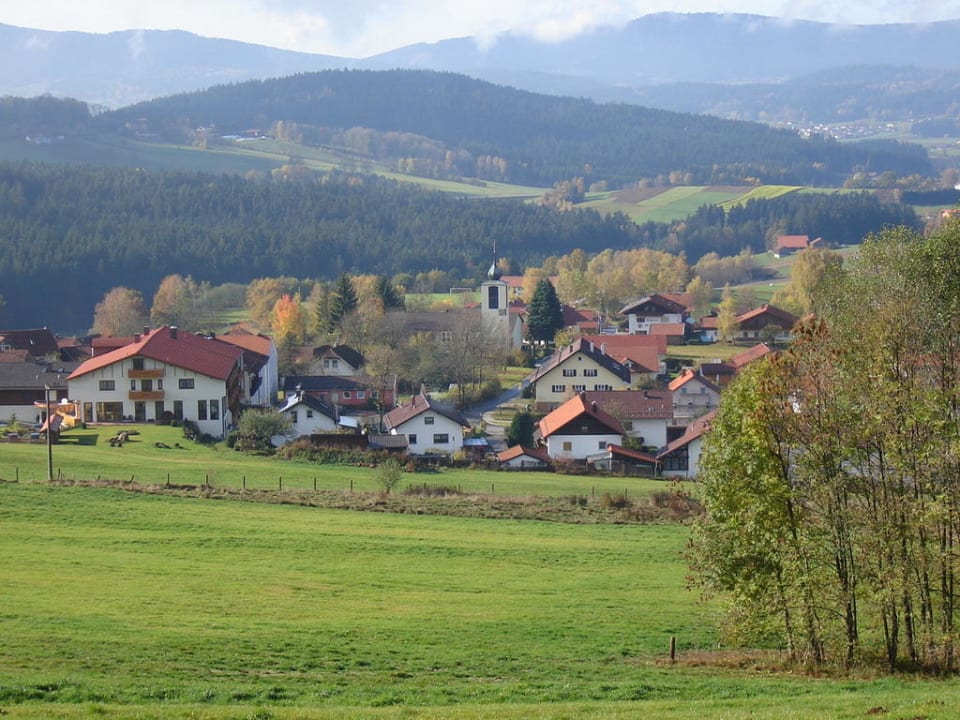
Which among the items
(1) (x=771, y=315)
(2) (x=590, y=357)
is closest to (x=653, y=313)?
(1) (x=771, y=315)

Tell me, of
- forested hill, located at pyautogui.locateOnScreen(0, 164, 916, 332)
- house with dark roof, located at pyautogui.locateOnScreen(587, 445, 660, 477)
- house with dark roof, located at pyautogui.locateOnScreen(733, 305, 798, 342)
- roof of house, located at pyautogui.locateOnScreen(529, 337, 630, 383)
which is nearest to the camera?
house with dark roof, located at pyautogui.locateOnScreen(587, 445, 660, 477)

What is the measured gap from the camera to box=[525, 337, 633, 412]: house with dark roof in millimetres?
56719

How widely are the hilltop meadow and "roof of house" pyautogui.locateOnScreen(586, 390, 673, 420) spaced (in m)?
16.7

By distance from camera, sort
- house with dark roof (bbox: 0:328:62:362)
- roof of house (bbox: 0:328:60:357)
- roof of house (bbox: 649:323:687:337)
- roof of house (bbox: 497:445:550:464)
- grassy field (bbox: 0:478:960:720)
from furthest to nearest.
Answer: roof of house (bbox: 649:323:687:337)
roof of house (bbox: 0:328:60:357)
house with dark roof (bbox: 0:328:62:362)
roof of house (bbox: 497:445:550:464)
grassy field (bbox: 0:478:960:720)

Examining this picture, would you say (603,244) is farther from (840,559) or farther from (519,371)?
(840,559)

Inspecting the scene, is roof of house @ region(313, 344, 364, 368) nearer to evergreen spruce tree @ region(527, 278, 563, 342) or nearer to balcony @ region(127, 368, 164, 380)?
evergreen spruce tree @ region(527, 278, 563, 342)

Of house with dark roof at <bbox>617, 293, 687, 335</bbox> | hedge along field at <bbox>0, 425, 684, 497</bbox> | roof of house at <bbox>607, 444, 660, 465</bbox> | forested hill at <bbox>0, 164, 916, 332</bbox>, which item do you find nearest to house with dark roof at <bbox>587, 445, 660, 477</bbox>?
roof of house at <bbox>607, 444, 660, 465</bbox>

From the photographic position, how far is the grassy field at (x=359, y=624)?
45.4 feet

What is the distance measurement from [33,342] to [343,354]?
17.1 meters

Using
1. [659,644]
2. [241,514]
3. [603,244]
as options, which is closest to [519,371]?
[241,514]

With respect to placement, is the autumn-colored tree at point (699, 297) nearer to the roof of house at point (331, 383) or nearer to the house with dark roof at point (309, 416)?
the roof of house at point (331, 383)

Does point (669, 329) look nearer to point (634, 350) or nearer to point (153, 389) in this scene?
point (634, 350)

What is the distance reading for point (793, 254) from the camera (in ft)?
433

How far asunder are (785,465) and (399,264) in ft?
363
